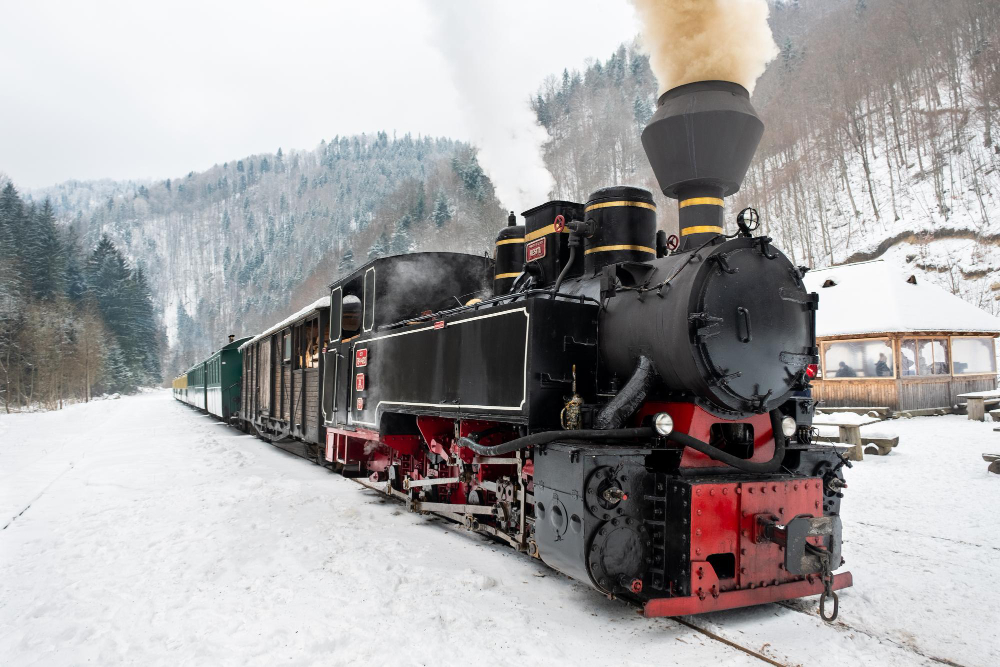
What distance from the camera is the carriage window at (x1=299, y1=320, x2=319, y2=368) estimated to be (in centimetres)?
1026

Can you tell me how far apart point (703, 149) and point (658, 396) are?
2.14 meters

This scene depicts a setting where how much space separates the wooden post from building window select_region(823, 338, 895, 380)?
761cm

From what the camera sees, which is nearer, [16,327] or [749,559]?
[749,559]

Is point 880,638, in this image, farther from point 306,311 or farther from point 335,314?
point 306,311

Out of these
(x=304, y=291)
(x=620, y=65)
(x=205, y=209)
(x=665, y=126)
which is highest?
(x=205, y=209)

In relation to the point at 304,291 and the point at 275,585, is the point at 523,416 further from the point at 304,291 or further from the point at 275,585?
the point at 304,291

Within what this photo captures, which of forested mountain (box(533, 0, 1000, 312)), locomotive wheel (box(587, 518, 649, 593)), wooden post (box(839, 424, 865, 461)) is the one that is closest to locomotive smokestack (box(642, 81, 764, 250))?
locomotive wheel (box(587, 518, 649, 593))

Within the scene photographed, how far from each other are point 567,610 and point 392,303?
420cm

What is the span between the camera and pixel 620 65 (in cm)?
5631

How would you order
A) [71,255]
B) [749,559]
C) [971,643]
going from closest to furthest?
[971,643], [749,559], [71,255]

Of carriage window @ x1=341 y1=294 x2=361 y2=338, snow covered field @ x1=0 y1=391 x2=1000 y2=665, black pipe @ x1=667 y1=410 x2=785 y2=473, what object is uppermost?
carriage window @ x1=341 y1=294 x2=361 y2=338

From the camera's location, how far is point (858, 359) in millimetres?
17125

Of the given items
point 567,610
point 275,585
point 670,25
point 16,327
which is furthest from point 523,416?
point 16,327

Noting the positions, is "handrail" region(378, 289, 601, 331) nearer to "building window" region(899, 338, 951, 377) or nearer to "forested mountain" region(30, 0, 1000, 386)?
"forested mountain" region(30, 0, 1000, 386)
